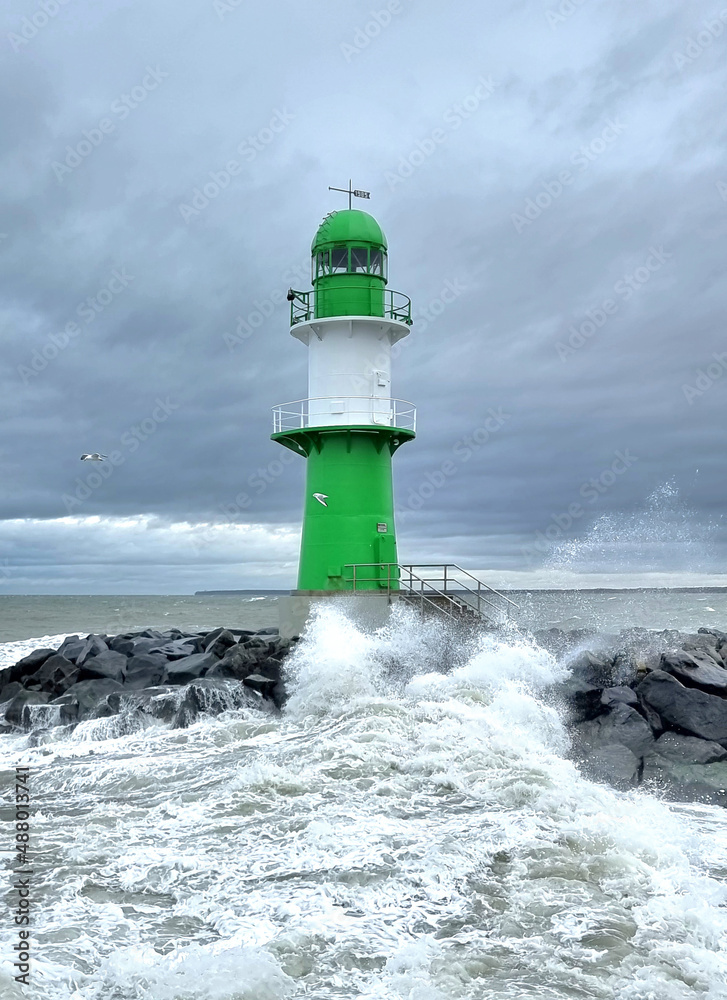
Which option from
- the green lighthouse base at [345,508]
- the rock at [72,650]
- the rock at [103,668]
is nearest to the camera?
the rock at [103,668]

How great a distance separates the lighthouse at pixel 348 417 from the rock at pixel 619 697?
17.0ft

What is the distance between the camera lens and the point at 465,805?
26.5ft

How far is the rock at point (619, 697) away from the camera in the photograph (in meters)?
11.3

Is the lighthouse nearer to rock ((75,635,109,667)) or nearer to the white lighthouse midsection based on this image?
the white lighthouse midsection

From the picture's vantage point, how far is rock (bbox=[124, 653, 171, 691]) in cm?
1565

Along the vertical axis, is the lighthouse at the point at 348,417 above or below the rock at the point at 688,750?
above

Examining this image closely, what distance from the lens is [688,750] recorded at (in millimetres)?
10164

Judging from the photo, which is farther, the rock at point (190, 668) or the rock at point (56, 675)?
the rock at point (56, 675)

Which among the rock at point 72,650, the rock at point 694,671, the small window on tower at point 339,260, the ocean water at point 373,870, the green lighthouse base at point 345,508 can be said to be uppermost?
the small window on tower at point 339,260

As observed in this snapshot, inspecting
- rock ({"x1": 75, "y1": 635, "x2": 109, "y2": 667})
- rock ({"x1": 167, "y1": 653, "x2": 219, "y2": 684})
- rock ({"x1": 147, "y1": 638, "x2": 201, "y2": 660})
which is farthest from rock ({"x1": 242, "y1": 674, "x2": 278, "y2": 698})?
rock ({"x1": 75, "y1": 635, "x2": 109, "y2": 667})

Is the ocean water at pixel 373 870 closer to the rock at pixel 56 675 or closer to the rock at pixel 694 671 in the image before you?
the rock at pixel 694 671

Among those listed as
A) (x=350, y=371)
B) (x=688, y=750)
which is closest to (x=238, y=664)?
(x=350, y=371)

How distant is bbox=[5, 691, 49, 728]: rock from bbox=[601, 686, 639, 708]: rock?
8548 mm

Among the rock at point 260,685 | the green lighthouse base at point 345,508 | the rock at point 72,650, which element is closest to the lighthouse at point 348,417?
the green lighthouse base at point 345,508
